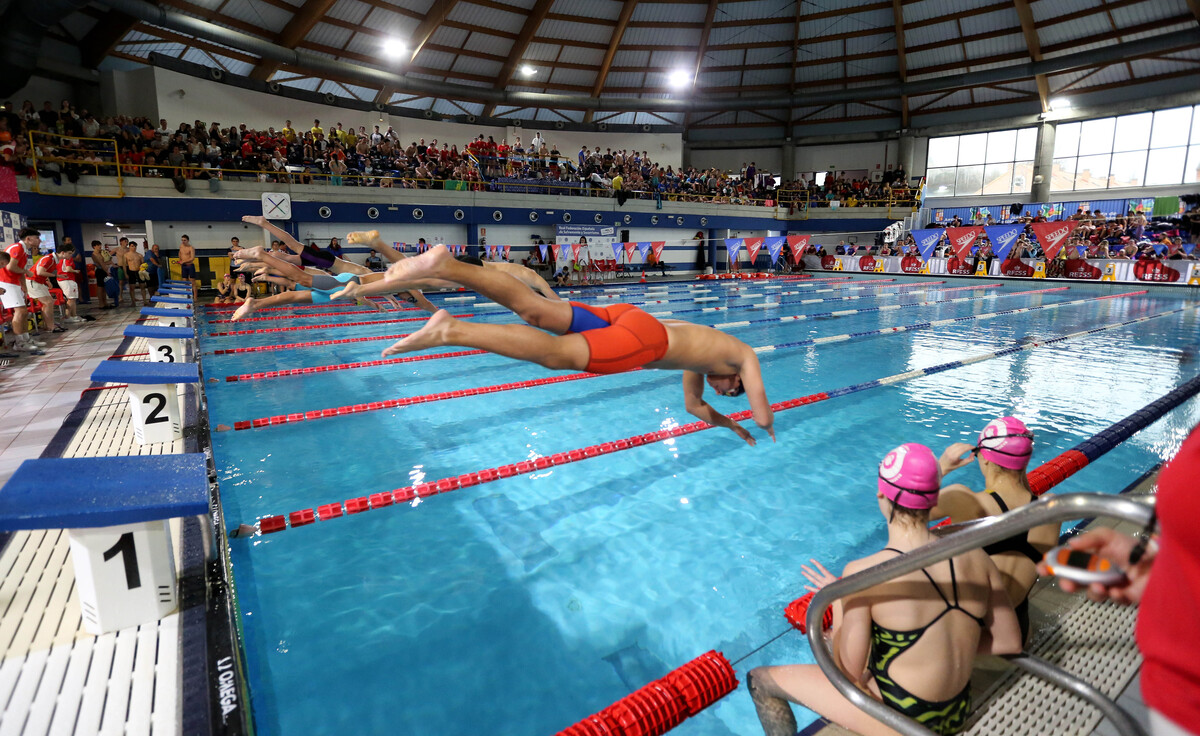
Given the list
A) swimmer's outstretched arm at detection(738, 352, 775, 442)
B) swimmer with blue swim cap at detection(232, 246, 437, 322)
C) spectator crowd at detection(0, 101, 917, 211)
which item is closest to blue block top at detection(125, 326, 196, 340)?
swimmer with blue swim cap at detection(232, 246, 437, 322)

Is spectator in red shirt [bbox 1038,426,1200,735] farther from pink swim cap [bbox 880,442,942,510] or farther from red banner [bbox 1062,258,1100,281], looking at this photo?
red banner [bbox 1062,258,1100,281]

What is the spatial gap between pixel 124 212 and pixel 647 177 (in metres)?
18.8

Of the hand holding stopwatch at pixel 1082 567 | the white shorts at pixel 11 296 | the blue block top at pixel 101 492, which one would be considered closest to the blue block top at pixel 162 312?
the white shorts at pixel 11 296

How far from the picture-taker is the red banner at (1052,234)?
16.6 meters

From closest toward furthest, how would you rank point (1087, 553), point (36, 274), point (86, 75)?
point (1087, 553)
point (36, 274)
point (86, 75)

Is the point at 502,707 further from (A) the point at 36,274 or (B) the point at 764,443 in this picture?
(A) the point at 36,274

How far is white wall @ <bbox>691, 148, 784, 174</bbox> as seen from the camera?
102 ft

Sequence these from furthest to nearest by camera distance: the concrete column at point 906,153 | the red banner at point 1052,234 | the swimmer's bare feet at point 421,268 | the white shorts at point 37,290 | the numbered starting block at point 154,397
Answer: the concrete column at point 906,153 < the red banner at point 1052,234 < the white shorts at point 37,290 < the numbered starting block at point 154,397 < the swimmer's bare feet at point 421,268

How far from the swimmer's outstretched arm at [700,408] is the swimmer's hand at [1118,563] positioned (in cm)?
220

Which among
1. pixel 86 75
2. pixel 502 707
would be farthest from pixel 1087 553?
pixel 86 75

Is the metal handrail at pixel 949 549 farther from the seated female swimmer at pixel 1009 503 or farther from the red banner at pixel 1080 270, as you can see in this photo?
the red banner at pixel 1080 270

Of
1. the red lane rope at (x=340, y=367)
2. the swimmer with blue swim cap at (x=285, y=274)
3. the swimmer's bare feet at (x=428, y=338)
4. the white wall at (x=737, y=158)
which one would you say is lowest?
the red lane rope at (x=340, y=367)

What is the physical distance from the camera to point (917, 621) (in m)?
1.77

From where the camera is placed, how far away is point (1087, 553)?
0.90m
